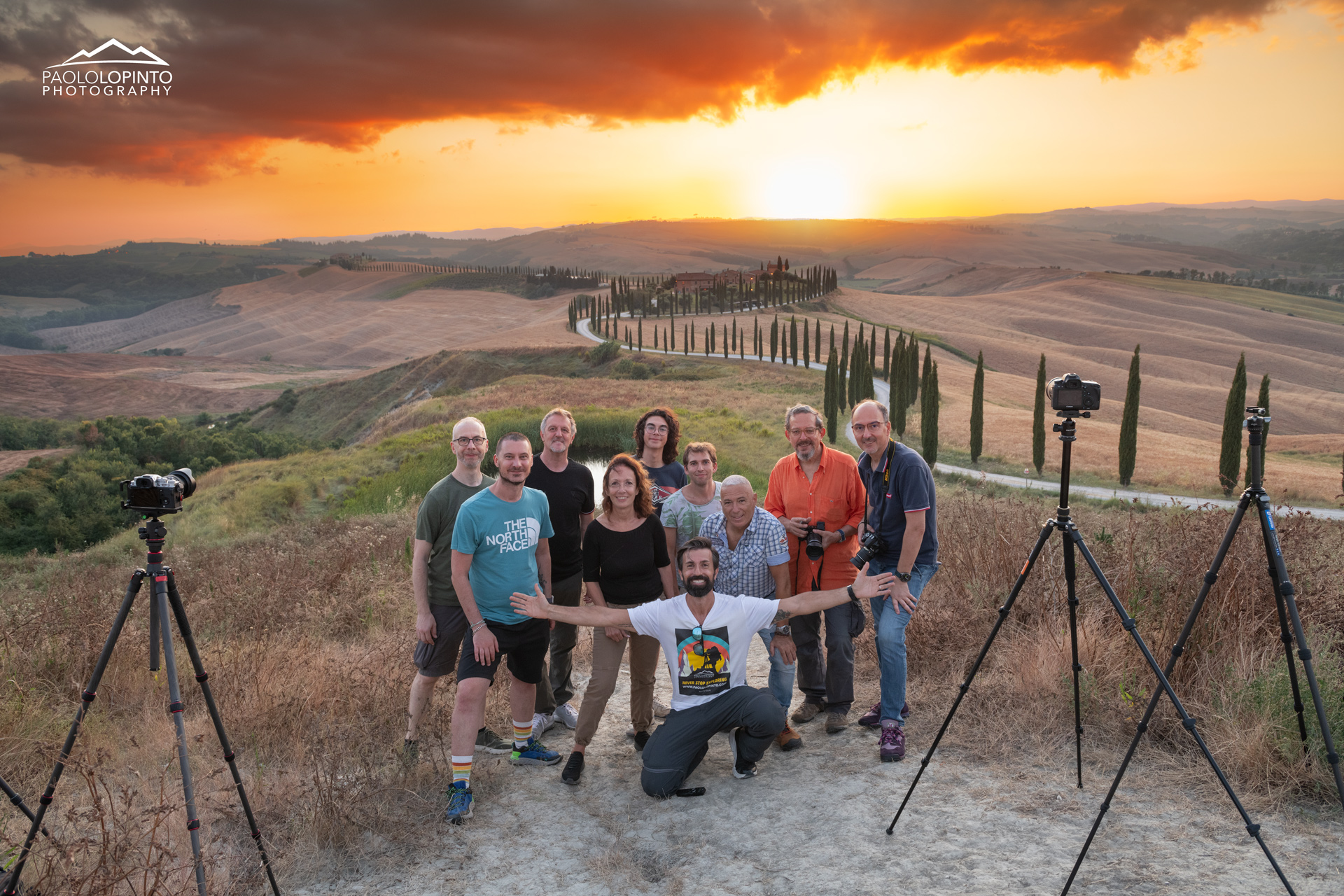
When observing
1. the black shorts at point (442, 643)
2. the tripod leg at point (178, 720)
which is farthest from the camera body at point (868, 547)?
the tripod leg at point (178, 720)

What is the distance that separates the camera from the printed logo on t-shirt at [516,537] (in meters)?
4.95

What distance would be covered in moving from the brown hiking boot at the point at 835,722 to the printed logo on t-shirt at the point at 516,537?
2513 millimetres

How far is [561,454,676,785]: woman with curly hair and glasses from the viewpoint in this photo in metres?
5.29

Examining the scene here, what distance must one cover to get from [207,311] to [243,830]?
633 ft

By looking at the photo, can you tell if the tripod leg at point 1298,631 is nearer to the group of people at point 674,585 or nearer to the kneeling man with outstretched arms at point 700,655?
the group of people at point 674,585

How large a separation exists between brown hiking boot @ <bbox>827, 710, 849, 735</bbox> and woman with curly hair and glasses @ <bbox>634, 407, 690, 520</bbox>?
6.61ft

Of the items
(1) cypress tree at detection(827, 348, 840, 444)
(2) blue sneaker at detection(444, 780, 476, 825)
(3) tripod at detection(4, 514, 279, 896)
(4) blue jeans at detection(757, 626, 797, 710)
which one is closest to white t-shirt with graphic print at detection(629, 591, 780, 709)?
(4) blue jeans at detection(757, 626, 797, 710)

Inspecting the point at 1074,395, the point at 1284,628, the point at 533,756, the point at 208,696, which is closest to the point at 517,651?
the point at 533,756

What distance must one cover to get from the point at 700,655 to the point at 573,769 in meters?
1.18

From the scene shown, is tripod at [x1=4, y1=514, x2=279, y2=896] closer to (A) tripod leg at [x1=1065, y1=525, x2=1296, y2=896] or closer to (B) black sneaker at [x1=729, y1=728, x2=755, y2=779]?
(B) black sneaker at [x1=729, y1=728, x2=755, y2=779]

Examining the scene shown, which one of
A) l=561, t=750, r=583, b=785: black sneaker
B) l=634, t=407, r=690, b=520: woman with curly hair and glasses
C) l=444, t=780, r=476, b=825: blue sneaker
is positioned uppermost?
l=634, t=407, r=690, b=520: woman with curly hair and glasses

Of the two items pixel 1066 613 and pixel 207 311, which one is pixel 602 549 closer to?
pixel 1066 613

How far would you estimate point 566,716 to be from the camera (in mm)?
6160

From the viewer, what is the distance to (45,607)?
7.81 meters
